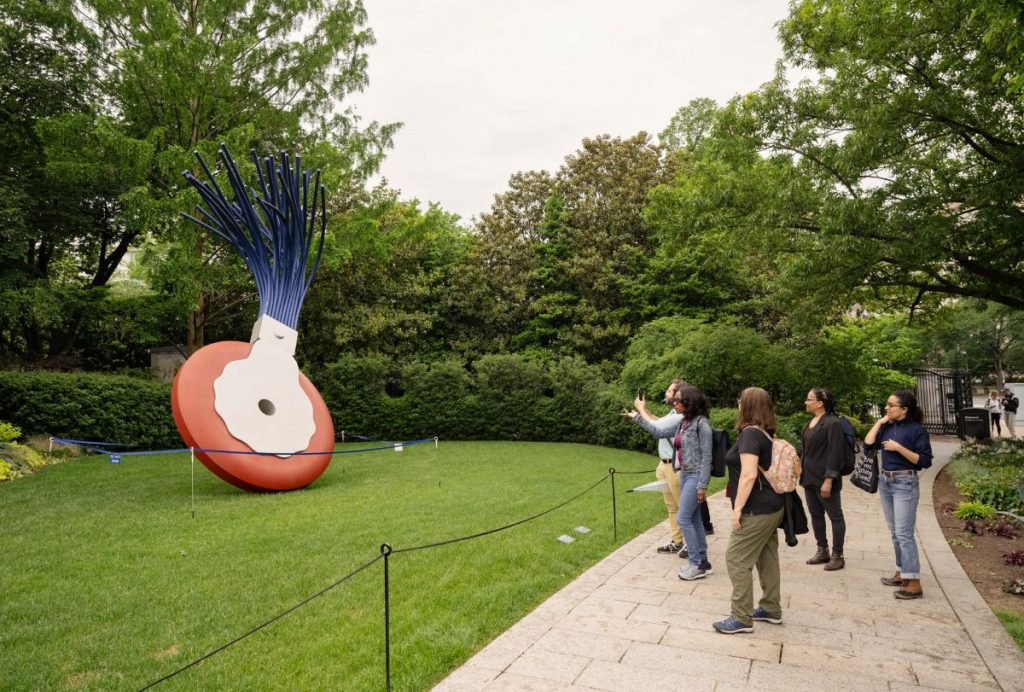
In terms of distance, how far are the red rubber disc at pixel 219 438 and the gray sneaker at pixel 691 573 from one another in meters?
6.89

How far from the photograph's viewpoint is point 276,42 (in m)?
18.5

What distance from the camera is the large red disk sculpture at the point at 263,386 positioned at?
951 cm

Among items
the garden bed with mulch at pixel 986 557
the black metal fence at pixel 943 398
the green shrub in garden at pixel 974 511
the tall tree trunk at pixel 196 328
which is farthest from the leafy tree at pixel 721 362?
the tall tree trunk at pixel 196 328

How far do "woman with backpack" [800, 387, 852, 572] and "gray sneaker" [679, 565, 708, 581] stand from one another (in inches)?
50.3

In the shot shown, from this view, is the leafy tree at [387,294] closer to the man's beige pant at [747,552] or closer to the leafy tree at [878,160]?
the leafy tree at [878,160]

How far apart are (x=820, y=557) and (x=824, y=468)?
3.26ft

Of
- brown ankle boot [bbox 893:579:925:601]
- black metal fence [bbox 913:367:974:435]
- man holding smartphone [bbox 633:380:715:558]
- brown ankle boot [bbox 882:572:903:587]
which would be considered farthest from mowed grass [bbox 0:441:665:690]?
black metal fence [bbox 913:367:974:435]

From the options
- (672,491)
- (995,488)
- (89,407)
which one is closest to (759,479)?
(672,491)

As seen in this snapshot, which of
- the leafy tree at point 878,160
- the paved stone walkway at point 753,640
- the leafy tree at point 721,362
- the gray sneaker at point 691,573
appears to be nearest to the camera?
the paved stone walkway at point 753,640

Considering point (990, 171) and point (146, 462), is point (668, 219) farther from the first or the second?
point (146, 462)

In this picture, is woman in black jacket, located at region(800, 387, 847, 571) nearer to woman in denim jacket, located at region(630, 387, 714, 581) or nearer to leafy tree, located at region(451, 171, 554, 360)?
woman in denim jacket, located at region(630, 387, 714, 581)

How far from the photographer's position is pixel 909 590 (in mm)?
4973

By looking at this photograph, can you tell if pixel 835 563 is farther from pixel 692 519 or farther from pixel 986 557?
pixel 986 557

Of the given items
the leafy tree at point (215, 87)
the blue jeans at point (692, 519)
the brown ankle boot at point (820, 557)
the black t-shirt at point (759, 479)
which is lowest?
the brown ankle boot at point (820, 557)
